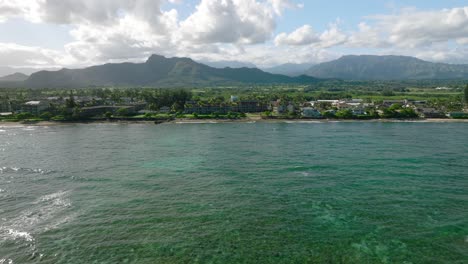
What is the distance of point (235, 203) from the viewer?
29984mm

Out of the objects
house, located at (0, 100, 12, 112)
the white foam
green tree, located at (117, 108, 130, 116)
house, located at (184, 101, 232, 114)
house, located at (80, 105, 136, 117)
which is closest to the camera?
A: the white foam

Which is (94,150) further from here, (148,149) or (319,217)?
(319,217)

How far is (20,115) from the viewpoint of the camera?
323 feet

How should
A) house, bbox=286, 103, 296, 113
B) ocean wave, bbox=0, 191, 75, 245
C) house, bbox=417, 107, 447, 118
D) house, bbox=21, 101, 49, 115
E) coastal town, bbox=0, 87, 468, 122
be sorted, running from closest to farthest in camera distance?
1. ocean wave, bbox=0, 191, 75, 245
2. coastal town, bbox=0, 87, 468, 122
3. house, bbox=417, 107, 447, 118
4. house, bbox=286, 103, 296, 113
5. house, bbox=21, 101, 49, 115

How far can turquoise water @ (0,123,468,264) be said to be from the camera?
22031 mm

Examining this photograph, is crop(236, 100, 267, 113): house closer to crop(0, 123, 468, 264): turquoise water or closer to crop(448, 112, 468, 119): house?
crop(0, 123, 468, 264): turquoise water

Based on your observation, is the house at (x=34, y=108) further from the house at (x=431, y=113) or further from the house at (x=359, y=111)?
the house at (x=431, y=113)

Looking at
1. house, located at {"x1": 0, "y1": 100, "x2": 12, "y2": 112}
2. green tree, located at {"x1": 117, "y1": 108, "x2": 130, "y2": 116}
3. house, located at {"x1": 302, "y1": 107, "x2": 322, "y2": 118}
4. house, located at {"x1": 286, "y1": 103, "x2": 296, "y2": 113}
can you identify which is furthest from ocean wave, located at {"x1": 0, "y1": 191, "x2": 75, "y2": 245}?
house, located at {"x1": 0, "y1": 100, "x2": 12, "y2": 112}

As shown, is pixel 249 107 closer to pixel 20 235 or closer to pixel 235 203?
pixel 235 203

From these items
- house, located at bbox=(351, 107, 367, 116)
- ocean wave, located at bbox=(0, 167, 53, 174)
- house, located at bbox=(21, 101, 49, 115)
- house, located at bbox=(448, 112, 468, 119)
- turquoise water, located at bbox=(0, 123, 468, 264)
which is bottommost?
turquoise water, located at bbox=(0, 123, 468, 264)

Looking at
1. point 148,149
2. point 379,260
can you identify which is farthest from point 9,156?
point 379,260

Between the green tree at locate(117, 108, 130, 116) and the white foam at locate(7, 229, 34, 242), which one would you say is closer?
the white foam at locate(7, 229, 34, 242)

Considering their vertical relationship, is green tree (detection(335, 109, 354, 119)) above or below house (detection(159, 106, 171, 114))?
below

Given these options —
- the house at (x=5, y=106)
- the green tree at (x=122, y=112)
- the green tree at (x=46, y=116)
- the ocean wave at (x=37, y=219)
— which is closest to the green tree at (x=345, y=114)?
the green tree at (x=122, y=112)
